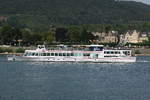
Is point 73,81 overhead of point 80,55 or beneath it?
beneath

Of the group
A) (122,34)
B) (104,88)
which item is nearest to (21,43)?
(122,34)

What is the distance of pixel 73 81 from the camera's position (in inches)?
2085

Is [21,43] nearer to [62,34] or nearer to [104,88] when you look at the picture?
[62,34]

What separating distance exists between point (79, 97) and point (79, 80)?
1142cm

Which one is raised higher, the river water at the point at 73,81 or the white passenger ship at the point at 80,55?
the white passenger ship at the point at 80,55

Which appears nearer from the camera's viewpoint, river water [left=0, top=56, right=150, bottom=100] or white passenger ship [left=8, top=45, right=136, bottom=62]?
river water [left=0, top=56, right=150, bottom=100]

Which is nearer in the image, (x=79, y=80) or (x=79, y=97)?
(x=79, y=97)

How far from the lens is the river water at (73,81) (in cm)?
4345

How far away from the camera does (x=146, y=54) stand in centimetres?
10950

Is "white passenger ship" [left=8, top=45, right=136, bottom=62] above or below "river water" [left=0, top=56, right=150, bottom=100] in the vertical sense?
above

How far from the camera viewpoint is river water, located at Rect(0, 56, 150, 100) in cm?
4345

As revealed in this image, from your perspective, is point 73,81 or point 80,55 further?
point 80,55

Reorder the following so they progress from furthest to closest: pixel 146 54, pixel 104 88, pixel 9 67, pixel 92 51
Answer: pixel 146 54 → pixel 92 51 → pixel 9 67 → pixel 104 88

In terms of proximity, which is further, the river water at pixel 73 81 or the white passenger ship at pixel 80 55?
the white passenger ship at pixel 80 55
